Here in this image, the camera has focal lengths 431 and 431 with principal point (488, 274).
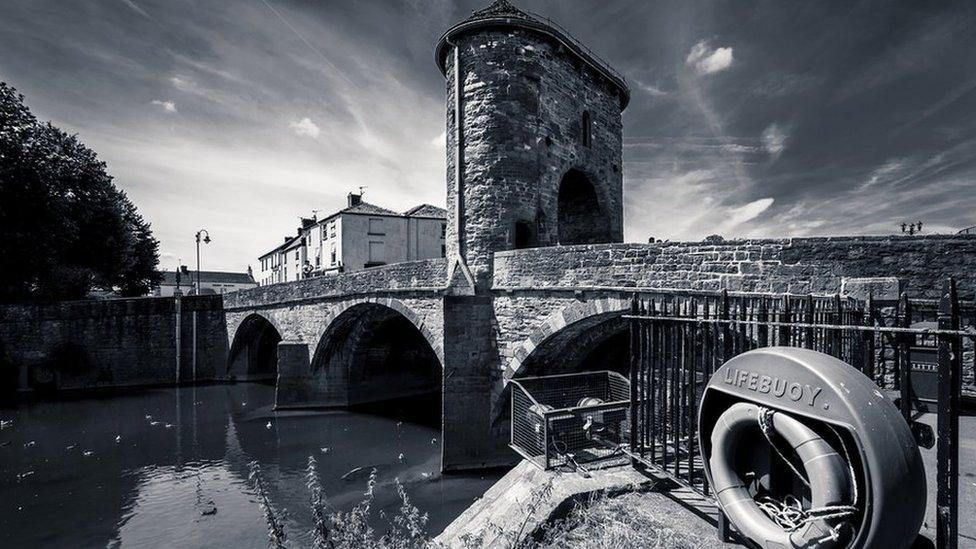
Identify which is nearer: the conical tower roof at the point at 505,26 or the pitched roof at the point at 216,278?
the conical tower roof at the point at 505,26

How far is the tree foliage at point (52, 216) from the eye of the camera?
20.3 meters

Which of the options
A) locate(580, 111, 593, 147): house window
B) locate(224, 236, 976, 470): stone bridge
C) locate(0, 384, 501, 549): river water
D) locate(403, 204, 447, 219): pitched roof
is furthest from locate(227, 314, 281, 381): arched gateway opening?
locate(580, 111, 593, 147): house window

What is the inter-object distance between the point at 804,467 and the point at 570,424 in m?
2.95

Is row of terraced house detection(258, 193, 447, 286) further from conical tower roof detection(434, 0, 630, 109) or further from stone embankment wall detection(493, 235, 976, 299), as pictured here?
stone embankment wall detection(493, 235, 976, 299)

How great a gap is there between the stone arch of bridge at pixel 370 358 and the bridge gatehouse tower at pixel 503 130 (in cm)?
512

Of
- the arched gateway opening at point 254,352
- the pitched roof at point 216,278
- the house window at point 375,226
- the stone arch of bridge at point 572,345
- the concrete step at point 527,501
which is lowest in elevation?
the arched gateway opening at point 254,352

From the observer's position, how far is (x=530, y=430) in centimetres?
593

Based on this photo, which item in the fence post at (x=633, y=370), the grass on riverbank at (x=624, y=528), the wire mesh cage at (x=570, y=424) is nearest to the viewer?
the grass on riverbank at (x=624, y=528)

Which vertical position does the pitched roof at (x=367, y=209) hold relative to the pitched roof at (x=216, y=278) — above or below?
above

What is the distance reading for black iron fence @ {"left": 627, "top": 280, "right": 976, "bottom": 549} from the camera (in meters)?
2.31

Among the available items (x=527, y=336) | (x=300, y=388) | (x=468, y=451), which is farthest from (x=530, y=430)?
(x=300, y=388)

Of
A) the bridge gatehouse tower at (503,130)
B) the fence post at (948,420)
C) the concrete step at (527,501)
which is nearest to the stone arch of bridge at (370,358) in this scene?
the bridge gatehouse tower at (503,130)

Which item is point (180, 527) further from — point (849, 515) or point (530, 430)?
point (849, 515)

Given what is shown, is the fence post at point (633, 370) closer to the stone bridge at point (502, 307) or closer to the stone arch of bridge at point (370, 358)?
the stone bridge at point (502, 307)
